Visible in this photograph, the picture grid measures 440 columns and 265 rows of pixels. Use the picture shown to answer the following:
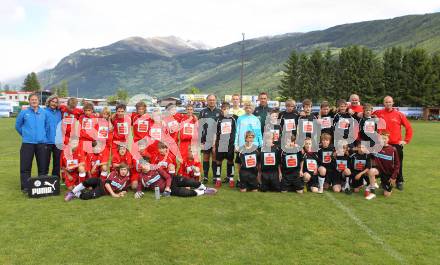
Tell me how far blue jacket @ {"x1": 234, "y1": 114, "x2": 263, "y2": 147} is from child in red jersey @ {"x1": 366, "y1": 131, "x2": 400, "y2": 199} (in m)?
2.55

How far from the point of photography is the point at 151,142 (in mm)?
8352

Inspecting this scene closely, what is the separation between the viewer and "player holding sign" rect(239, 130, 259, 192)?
786cm

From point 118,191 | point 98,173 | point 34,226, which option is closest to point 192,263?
point 34,226

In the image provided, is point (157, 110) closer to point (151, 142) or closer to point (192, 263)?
point (151, 142)

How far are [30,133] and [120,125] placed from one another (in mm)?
1836

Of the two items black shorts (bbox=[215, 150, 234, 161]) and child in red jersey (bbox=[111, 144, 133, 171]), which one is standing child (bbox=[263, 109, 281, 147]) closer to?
black shorts (bbox=[215, 150, 234, 161])

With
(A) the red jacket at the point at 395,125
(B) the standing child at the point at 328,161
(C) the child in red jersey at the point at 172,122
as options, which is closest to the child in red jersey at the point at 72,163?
(C) the child in red jersey at the point at 172,122

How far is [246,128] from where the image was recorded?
834 centimetres

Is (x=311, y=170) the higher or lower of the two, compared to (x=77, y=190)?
higher

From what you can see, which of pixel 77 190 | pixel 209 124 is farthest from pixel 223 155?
pixel 77 190

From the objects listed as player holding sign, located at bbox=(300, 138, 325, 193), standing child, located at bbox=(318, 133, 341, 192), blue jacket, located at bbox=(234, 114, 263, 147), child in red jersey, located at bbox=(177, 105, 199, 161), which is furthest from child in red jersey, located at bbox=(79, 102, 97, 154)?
standing child, located at bbox=(318, 133, 341, 192)

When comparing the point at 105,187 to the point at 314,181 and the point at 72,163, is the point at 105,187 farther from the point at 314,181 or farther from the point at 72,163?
the point at 314,181

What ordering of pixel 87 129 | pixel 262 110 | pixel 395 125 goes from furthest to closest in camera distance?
pixel 262 110 < pixel 395 125 < pixel 87 129

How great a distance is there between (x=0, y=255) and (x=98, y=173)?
361 centimetres
